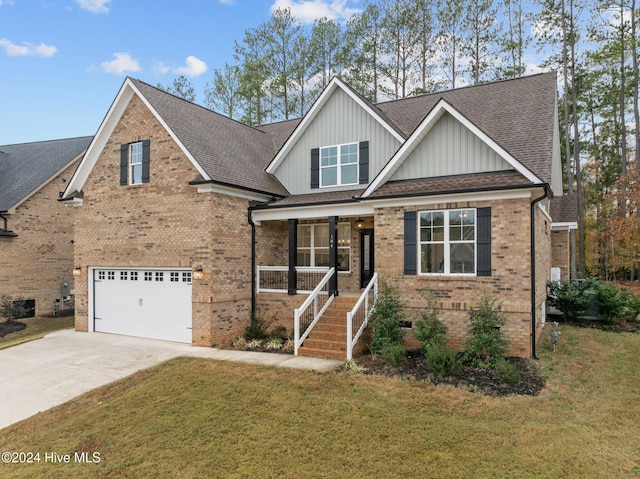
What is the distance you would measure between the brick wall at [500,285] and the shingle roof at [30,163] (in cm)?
1976

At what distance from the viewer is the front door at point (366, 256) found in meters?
14.4

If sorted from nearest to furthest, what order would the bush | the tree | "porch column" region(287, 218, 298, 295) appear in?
the bush, "porch column" region(287, 218, 298, 295), the tree

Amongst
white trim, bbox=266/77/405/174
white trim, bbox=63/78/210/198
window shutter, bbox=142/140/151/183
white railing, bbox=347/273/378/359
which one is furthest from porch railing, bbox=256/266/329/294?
window shutter, bbox=142/140/151/183

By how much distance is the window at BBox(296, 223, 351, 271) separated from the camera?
14.7 metres

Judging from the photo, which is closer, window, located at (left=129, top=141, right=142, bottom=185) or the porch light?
the porch light

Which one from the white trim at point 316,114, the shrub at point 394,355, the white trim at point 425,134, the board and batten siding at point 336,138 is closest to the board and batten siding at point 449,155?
the white trim at point 425,134

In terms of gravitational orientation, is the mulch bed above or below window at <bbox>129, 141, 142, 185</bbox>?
below

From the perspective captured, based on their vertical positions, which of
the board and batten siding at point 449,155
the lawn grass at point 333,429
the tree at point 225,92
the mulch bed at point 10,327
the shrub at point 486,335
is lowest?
the mulch bed at point 10,327

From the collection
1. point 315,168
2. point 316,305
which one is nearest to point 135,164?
point 315,168

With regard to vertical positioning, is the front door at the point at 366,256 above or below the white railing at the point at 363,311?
above

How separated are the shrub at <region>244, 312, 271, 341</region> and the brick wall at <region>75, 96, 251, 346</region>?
0.43 metres

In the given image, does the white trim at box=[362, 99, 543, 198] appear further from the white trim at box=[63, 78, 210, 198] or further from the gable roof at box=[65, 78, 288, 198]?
the white trim at box=[63, 78, 210, 198]

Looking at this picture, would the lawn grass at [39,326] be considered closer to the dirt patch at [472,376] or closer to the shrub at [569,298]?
the dirt patch at [472,376]

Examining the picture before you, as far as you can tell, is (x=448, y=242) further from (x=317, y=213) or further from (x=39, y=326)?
(x=39, y=326)
